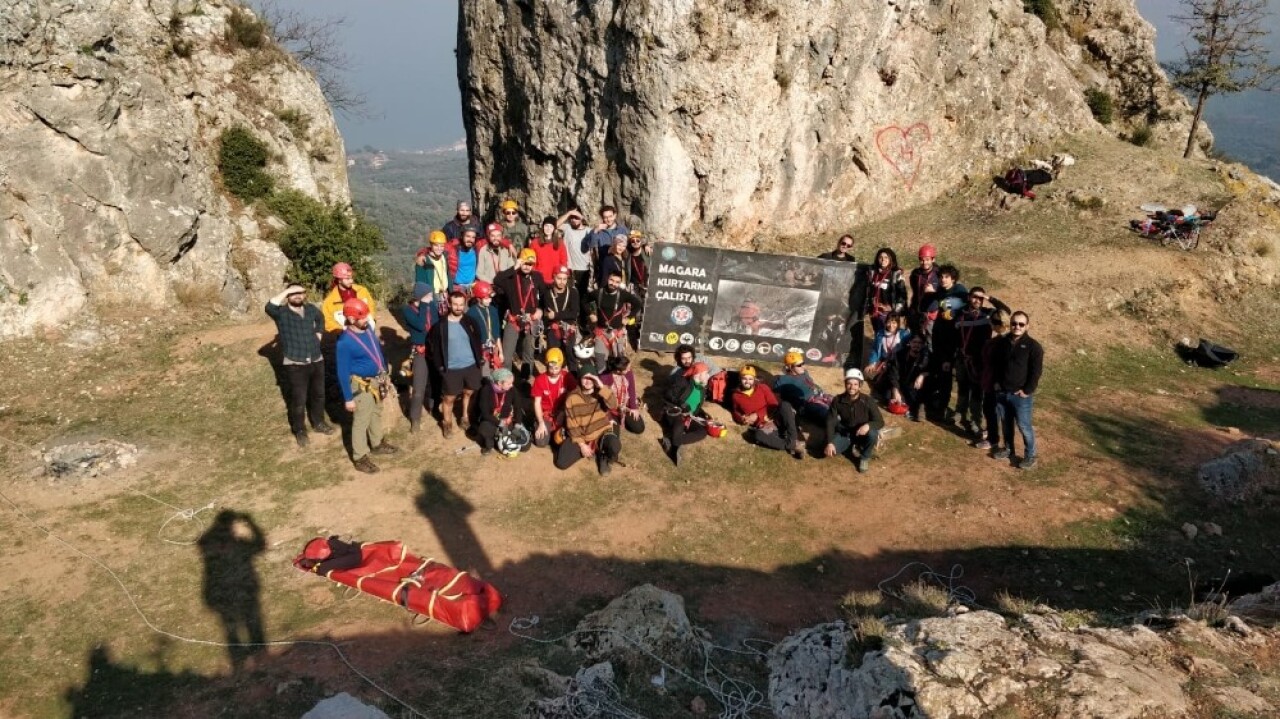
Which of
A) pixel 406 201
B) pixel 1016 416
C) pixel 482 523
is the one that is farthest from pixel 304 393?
pixel 406 201

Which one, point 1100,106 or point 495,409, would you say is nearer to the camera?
point 495,409

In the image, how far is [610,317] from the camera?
12602 mm

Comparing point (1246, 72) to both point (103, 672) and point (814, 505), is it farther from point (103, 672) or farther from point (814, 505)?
point (103, 672)

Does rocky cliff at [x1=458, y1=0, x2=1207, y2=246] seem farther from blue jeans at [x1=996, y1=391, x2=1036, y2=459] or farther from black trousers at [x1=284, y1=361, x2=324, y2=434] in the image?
blue jeans at [x1=996, y1=391, x2=1036, y2=459]

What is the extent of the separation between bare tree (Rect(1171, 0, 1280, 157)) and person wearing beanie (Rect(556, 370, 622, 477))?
84.5 ft

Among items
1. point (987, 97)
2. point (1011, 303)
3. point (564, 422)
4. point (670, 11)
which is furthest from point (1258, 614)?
point (987, 97)

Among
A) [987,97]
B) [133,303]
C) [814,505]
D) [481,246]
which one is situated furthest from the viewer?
[987,97]

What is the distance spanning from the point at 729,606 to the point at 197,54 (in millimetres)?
17366

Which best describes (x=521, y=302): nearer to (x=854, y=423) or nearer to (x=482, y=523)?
(x=482, y=523)

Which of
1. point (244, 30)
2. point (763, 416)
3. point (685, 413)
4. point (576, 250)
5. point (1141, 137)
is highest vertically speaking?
point (244, 30)

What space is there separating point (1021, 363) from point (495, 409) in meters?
7.77

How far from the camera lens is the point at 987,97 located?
2272cm

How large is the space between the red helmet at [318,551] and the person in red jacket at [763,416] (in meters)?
6.34

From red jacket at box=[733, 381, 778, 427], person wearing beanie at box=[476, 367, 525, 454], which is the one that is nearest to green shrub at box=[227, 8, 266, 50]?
person wearing beanie at box=[476, 367, 525, 454]
